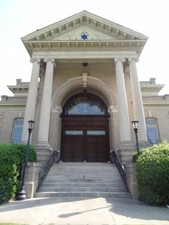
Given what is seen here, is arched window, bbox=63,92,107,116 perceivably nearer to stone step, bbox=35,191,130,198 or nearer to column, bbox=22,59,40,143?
column, bbox=22,59,40,143

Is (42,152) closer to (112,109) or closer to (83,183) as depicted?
(83,183)

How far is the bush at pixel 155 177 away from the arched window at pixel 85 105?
9716 mm

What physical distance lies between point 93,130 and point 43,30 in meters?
9.55

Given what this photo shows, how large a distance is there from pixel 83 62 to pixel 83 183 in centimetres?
1002

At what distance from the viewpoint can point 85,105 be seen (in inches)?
686

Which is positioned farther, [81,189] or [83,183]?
[83,183]

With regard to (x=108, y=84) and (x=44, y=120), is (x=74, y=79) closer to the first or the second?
(x=108, y=84)

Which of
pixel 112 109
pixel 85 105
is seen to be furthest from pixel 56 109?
pixel 112 109

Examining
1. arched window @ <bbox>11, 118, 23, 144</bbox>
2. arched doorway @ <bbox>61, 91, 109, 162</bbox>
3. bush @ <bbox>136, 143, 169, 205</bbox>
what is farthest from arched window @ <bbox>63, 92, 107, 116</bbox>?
bush @ <bbox>136, 143, 169, 205</bbox>

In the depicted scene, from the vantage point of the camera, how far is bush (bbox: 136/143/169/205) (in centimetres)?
670

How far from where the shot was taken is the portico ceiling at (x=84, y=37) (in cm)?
1467

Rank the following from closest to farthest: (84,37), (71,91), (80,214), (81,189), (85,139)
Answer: (80,214) < (81,189) < (84,37) < (85,139) < (71,91)

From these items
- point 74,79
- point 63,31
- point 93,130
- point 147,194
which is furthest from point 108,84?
point 147,194

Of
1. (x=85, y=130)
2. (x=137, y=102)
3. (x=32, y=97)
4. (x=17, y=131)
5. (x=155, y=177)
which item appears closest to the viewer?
(x=155, y=177)
